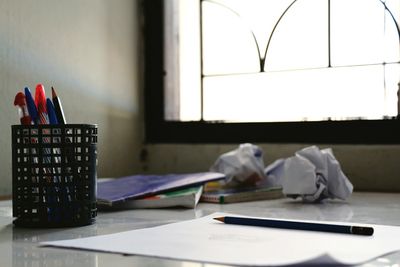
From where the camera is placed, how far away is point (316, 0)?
149 cm

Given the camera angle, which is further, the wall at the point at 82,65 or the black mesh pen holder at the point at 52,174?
the wall at the point at 82,65

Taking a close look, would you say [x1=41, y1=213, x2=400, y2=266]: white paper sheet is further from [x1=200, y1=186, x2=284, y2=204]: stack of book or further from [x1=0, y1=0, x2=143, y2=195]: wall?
[x1=0, y1=0, x2=143, y2=195]: wall

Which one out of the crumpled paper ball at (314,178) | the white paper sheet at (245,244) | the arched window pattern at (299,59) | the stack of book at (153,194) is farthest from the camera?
the arched window pattern at (299,59)

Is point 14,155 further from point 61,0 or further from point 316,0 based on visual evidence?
point 316,0

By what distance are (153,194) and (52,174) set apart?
301mm

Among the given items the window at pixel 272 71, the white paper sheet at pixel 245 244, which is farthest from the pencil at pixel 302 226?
the window at pixel 272 71

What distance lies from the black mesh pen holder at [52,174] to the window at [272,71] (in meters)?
0.80

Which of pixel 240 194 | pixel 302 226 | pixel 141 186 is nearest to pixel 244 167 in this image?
pixel 240 194

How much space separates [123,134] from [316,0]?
629 millimetres

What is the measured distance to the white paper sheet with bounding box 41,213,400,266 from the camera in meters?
0.55

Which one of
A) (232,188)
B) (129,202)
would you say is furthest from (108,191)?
(232,188)

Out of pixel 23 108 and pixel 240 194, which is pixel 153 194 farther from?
pixel 23 108

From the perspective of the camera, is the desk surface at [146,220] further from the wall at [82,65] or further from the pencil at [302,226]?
the wall at [82,65]

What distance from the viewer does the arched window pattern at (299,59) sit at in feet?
4.65
